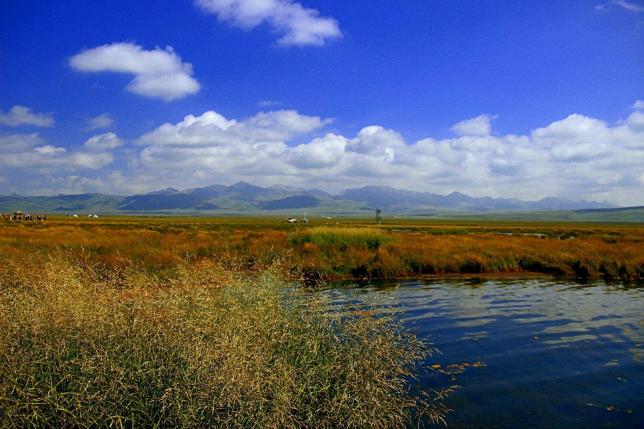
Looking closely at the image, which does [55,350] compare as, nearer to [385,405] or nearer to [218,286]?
[218,286]

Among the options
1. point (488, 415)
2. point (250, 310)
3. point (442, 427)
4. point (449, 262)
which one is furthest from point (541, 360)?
point (449, 262)

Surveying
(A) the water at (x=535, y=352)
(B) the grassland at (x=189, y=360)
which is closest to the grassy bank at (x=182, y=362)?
(B) the grassland at (x=189, y=360)

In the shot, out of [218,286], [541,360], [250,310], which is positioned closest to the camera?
[250,310]

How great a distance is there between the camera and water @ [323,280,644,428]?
10.1 meters

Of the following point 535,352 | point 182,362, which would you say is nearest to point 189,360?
point 182,362

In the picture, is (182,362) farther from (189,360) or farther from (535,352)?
(535,352)

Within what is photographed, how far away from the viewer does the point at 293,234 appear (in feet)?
132

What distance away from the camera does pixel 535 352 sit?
1426cm

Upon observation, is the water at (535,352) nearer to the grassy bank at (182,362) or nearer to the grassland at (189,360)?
the grassland at (189,360)

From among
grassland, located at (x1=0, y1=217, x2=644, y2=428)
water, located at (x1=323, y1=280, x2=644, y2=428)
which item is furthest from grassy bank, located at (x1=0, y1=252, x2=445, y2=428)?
water, located at (x1=323, y1=280, x2=644, y2=428)

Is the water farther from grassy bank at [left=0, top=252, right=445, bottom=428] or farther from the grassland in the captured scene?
grassy bank at [left=0, top=252, right=445, bottom=428]

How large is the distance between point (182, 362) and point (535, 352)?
457 inches

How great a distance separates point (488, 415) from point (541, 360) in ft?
15.5

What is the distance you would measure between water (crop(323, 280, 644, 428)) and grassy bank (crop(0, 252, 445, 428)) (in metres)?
1.94
